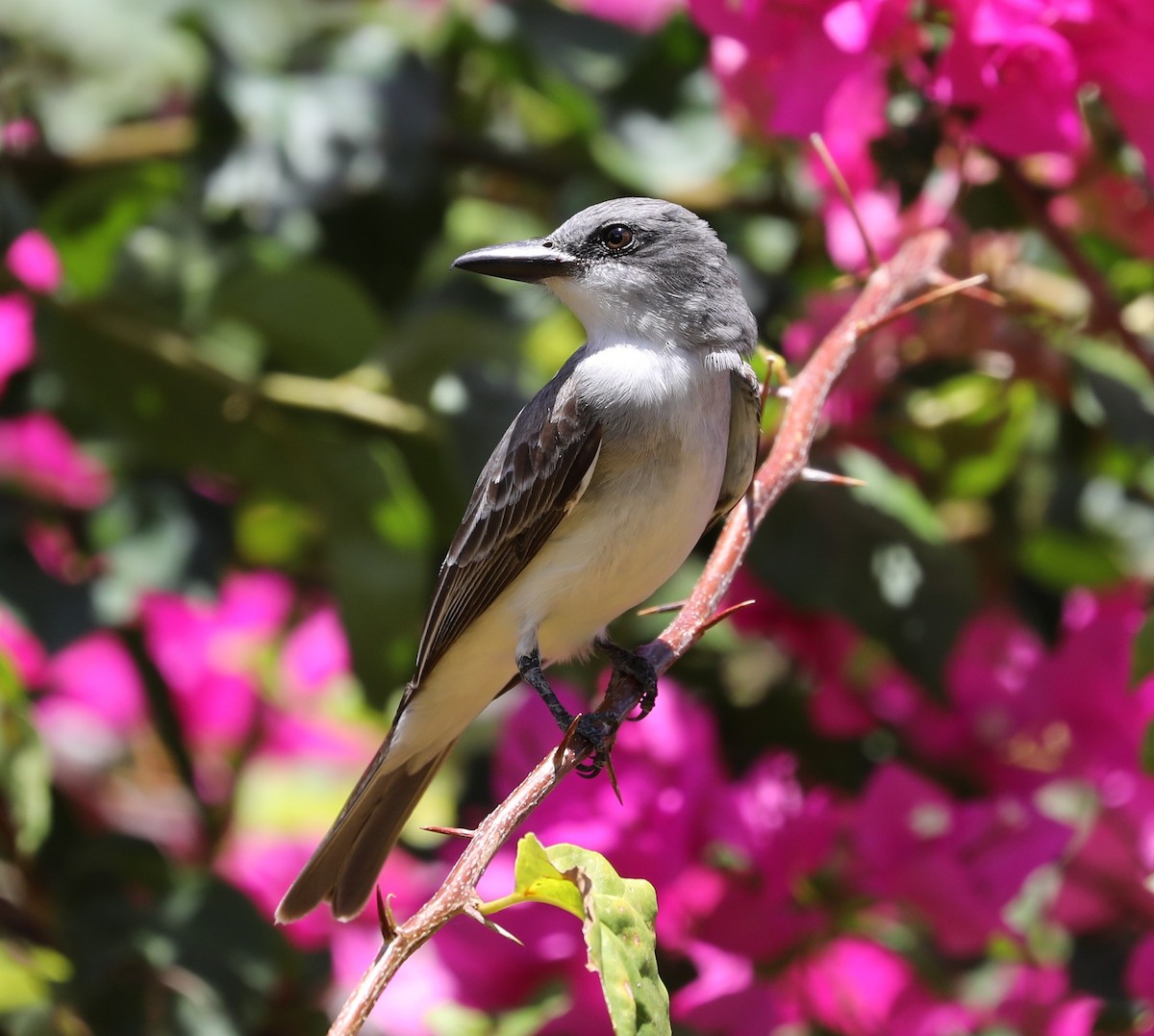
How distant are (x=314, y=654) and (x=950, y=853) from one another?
1.86 m

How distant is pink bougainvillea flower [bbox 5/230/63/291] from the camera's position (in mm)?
2961

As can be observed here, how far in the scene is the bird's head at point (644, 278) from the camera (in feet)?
7.50

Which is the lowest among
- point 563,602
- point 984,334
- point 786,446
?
point 563,602

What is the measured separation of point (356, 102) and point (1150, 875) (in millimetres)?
1988

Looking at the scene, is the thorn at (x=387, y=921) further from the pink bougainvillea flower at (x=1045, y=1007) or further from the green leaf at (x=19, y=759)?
the pink bougainvillea flower at (x=1045, y=1007)

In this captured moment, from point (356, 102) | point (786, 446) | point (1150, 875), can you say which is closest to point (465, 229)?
point (356, 102)

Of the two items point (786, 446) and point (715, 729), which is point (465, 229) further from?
point (786, 446)

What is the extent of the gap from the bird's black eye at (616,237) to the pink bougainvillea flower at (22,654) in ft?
4.92

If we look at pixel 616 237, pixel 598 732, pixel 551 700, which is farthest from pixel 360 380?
pixel 598 732

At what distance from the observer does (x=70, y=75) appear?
8.95ft

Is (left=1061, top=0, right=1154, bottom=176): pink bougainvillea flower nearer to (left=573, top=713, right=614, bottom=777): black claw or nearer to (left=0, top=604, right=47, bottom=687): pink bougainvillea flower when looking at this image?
(left=573, top=713, right=614, bottom=777): black claw

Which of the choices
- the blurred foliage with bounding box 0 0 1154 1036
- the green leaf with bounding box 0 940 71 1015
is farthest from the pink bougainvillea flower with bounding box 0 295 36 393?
the green leaf with bounding box 0 940 71 1015

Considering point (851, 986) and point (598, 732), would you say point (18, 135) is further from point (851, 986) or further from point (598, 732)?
point (851, 986)

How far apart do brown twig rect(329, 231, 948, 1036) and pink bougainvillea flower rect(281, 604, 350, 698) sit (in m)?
1.56
